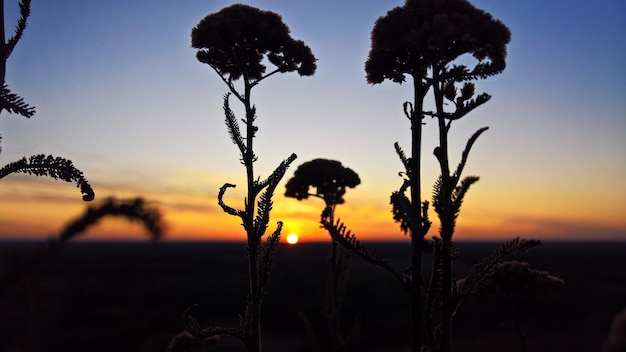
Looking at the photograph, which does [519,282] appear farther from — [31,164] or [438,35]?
[31,164]

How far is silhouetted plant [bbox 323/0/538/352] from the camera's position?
15.4ft

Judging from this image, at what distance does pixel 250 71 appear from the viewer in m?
7.70

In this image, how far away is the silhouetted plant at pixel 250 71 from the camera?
6.62m

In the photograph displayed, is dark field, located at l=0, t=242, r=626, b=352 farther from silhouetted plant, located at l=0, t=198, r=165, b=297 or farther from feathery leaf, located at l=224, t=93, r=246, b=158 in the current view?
silhouetted plant, located at l=0, t=198, r=165, b=297

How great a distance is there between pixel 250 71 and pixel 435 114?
3.53m

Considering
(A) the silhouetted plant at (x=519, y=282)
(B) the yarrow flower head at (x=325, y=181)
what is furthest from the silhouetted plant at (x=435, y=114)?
(B) the yarrow flower head at (x=325, y=181)

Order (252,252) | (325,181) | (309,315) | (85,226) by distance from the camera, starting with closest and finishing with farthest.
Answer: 1. (85,226)
2. (252,252)
3. (325,181)
4. (309,315)

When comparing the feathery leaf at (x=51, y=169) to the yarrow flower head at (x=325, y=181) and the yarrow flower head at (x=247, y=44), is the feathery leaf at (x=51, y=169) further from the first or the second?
the yarrow flower head at (x=325, y=181)

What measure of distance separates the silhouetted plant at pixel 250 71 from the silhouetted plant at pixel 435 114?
1.95 meters

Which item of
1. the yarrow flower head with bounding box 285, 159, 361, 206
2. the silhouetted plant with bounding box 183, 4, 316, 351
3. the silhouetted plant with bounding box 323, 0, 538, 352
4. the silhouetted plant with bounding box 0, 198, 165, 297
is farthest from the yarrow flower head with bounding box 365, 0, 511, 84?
the yarrow flower head with bounding box 285, 159, 361, 206

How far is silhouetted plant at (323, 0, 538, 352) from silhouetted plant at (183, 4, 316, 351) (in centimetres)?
195

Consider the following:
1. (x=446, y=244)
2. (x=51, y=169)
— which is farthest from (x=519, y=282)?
(x=51, y=169)

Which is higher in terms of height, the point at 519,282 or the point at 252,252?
the point at 252,252

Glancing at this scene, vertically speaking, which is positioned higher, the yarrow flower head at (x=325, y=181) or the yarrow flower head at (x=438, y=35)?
the yarrow flower head at (x=438, y=35)
